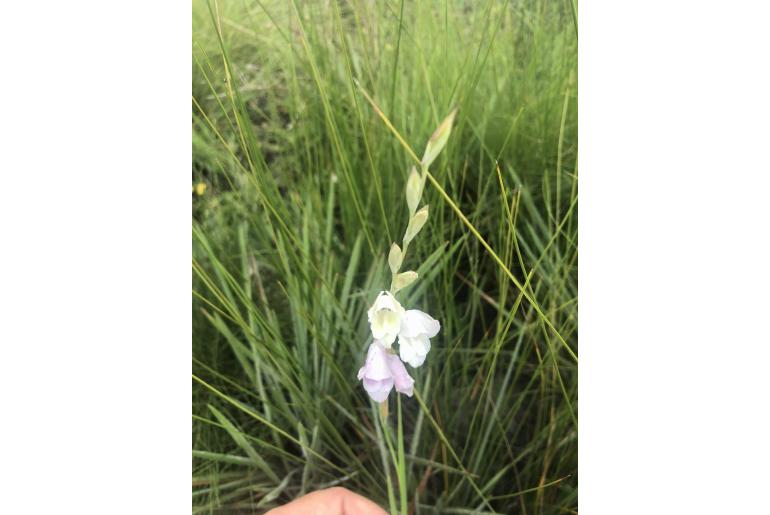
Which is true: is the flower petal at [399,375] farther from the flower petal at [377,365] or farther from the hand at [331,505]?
the hand at [331,505]

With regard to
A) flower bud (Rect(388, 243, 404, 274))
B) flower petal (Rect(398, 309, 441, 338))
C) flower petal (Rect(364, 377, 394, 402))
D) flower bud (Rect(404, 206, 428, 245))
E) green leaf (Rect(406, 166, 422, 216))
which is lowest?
flower petal (Rect(364, 377, 394, 402))

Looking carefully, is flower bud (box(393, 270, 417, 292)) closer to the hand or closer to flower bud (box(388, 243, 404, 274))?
flower bud (box(388, 243, 404, 274))

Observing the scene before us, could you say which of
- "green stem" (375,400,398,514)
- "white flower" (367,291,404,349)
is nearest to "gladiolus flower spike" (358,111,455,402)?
"white flower" (367,291,404,349)

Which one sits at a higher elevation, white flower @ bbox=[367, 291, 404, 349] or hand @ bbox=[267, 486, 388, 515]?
white flower @ bbox=[367, 291, 404, 349]

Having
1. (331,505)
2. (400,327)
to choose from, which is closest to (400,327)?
(400,327)

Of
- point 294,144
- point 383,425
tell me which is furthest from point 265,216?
point 383,425

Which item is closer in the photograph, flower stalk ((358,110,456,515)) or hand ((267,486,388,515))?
flower stalk ((358,110,456,515))
